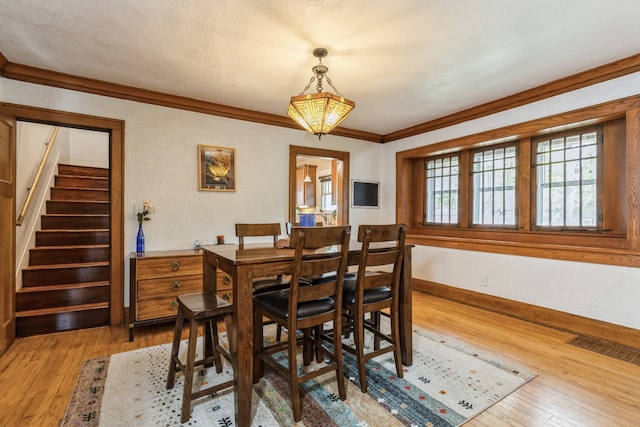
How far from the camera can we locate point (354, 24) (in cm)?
213

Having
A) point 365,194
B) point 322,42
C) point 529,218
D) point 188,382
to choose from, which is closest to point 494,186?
point 529,218

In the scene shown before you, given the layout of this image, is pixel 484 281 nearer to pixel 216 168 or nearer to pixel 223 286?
pixel 223 286

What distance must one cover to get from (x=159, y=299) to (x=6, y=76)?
7.85ft

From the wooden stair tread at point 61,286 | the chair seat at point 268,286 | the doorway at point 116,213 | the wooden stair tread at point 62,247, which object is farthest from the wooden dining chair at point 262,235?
the wooden stair tread at point 62,247

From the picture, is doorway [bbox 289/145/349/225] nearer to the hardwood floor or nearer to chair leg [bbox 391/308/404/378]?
chair leg [bbox 391/308/404/378]

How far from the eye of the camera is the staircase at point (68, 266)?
3043 mm

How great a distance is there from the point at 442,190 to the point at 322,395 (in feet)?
11.8

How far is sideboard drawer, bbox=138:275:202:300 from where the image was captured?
9.52ft

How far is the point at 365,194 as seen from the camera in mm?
5047

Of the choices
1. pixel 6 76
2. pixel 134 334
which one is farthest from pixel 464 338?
pixel 6 76

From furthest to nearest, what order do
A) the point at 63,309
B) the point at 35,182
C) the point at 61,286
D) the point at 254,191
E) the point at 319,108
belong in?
the point at 254,191 < the point at 35,182 < the point at 61,286 < the point at 63,309 < the point at 319,108

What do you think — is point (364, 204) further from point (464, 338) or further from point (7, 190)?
point (7, 190)

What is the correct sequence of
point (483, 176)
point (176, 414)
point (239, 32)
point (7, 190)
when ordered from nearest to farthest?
point (176, 414), point (239, 32), point (7, 190), point (483, 176)

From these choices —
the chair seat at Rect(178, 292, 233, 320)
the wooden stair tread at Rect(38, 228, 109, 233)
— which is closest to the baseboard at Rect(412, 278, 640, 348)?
the chair seat at Rect(178, 292, 233, 320)
